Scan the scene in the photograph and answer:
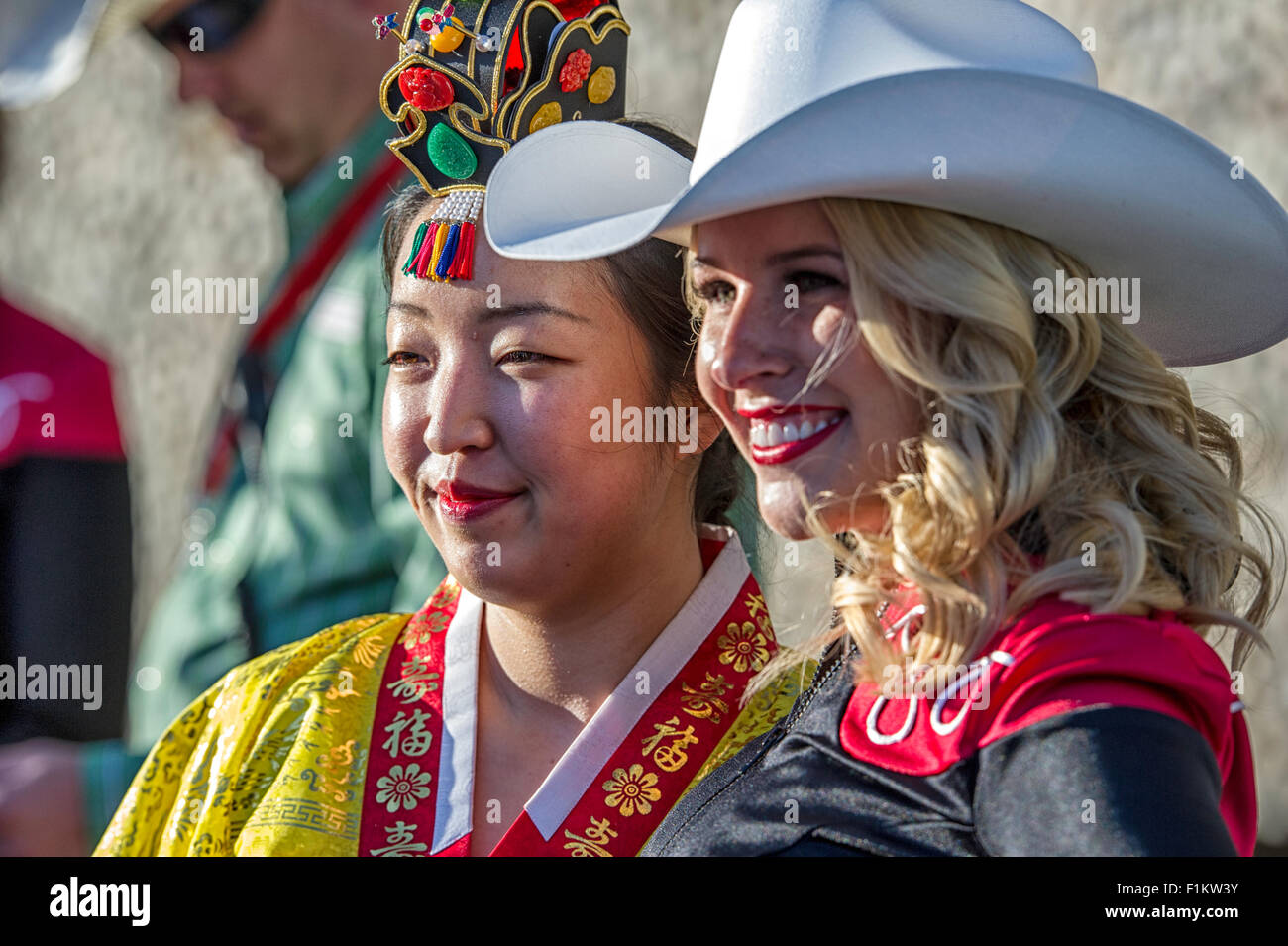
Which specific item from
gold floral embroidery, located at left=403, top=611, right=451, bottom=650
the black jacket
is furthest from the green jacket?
the black jacket

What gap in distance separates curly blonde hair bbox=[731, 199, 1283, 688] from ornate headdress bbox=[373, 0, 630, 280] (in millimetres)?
625

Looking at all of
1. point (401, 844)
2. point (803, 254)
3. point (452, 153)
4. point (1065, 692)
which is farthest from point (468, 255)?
point (1065, 692)

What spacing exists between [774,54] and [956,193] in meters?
0.26

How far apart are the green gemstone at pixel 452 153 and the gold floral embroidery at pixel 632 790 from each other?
771 millimetres

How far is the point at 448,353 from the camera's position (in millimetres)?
1834

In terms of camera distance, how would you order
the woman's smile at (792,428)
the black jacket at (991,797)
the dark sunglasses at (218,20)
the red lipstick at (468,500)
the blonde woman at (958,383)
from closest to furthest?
the black jacket at (991,797) < the blonde woman at (958,383) < the woman's smile at (792,428) < the red lipstick at (468,500) < the dark sunglasses at (218,20)

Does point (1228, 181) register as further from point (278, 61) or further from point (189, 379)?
point (189, 379)

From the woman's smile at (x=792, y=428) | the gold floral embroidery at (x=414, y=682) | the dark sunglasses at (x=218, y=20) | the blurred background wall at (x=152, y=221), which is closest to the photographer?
the woman's smile at (x=792, y=428)

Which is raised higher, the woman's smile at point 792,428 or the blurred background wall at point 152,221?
the blurred background wall at point 152,221

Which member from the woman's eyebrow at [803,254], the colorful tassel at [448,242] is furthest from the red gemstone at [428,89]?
the woman's eyebrow at [803,254]

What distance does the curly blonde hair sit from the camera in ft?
4.59

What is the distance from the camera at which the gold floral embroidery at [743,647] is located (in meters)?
1.99

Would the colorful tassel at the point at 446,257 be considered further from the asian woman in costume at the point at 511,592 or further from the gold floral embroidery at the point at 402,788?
the gold floral embroidery at the point at 402,788
